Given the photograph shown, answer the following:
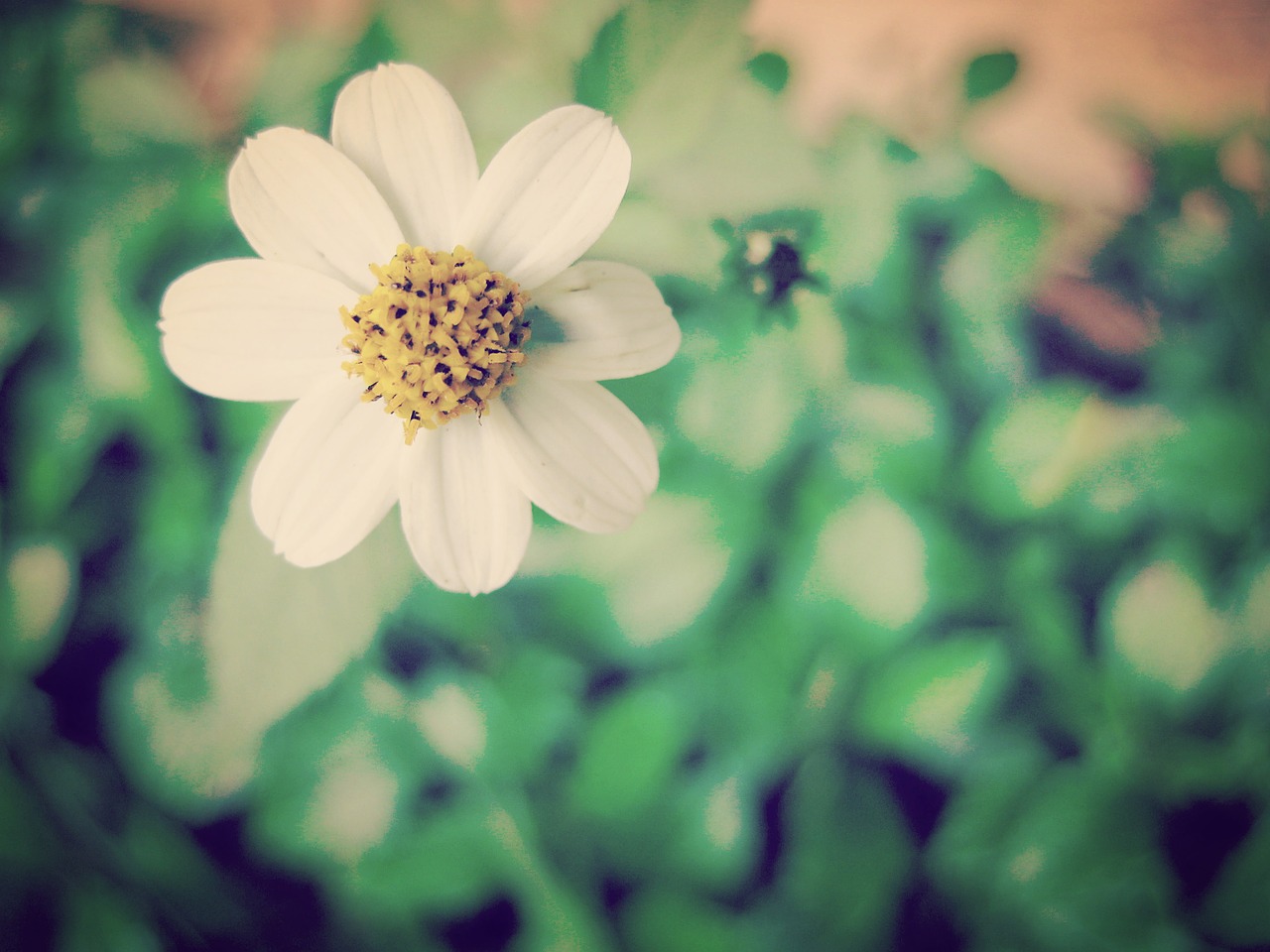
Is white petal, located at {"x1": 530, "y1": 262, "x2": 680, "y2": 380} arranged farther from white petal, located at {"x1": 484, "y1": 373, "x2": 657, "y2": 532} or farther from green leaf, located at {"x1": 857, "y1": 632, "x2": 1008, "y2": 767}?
green leaf, located at {"x1": 857, "y1": 632, "x2": 1008, "y2": 767}

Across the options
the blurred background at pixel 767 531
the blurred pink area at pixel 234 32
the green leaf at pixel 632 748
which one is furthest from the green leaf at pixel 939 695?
the blurred pink area at pixel 234 32

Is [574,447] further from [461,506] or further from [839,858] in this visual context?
[839,858]

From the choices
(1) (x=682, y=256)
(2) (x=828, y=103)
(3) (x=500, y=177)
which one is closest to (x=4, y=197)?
(3) (x=500, y=177)

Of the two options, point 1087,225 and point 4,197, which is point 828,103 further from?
point 4,197

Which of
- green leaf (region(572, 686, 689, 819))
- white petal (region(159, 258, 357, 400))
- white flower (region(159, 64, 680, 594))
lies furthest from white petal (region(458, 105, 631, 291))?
green leaf (region(572, 686, 689, 819))

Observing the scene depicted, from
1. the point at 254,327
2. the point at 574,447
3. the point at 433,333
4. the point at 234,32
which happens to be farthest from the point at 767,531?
the point at 234,32
